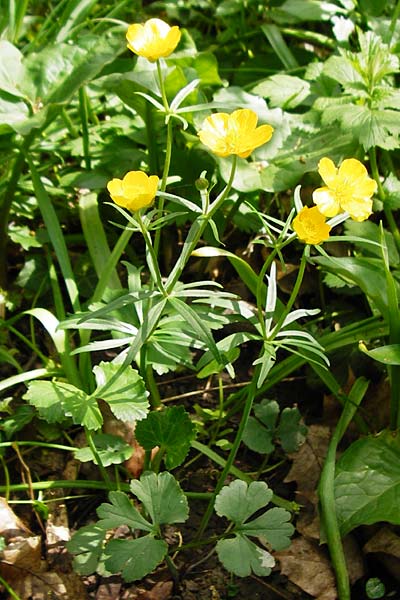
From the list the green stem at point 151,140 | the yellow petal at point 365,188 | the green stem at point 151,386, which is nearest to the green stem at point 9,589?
the green stem at point 151,386

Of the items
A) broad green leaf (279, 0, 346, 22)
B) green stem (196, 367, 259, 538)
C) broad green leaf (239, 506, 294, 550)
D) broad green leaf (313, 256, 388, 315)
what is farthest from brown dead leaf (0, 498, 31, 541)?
broad green leaf (279, 0, 346, 22)

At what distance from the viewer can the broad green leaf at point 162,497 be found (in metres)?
1.38

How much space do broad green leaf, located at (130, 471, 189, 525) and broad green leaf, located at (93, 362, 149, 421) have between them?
122mm

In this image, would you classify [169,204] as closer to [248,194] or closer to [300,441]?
[248,194]

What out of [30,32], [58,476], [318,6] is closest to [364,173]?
[58,476]

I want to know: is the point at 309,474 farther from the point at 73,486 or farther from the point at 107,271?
the point at 107,271

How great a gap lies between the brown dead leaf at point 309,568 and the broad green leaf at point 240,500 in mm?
220

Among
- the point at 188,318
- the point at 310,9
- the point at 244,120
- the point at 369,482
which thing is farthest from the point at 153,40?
the point at 310,9

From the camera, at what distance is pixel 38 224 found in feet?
7.48

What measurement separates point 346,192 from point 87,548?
792 millimetres

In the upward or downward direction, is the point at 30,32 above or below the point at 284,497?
above

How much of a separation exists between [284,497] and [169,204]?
2.56 feet

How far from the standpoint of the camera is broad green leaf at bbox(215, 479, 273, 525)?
4.62 ft

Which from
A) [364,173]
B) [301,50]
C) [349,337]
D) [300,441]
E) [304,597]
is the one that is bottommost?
[304,597]
